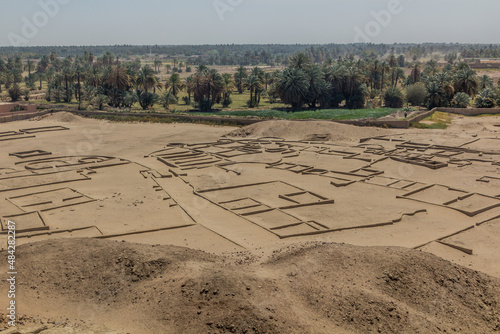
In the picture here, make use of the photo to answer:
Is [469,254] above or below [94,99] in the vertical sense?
below

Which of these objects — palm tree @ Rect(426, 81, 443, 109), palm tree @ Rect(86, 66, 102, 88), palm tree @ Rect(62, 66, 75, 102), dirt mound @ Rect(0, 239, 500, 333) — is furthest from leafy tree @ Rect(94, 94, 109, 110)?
dirt mound @ Rect(0, 239, 500, 333)

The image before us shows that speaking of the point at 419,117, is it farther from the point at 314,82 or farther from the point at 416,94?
the point at 314,82

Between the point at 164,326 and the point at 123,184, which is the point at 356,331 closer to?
the point at 164,326

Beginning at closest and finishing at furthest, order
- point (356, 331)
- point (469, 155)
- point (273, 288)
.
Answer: point (356, 331), point (273, 288), point (469, 155)

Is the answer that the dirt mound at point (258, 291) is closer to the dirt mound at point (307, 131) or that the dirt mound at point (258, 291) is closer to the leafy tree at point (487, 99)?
the dirt mound at point (307, 131)

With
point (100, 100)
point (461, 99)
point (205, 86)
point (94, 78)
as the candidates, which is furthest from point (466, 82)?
point (94, 78)

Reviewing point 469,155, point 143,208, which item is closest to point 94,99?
point 143,208

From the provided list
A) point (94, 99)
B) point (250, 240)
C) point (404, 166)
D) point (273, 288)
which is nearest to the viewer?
point (273, 288)
